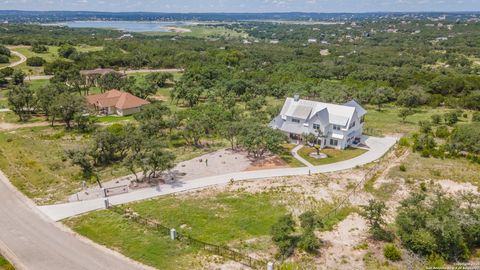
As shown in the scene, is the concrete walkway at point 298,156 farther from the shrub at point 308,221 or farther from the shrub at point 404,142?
the shrub at point 308,221

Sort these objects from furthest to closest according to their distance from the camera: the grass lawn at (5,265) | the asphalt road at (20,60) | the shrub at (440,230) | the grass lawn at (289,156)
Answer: the asphalt road at (20,60)
the grass lawn at (289,156)
the shrub at (440,230)
the grass lawn at (5,265)

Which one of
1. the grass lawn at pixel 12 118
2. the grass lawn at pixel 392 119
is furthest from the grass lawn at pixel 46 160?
the grass lawn at pixel 392 119

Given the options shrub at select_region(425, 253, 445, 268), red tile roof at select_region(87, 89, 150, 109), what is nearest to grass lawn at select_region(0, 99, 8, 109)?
red tile roof at select_region(87, 89, 150, 109)

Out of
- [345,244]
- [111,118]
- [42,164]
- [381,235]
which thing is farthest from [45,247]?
[111,118]

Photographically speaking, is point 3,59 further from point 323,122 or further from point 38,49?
point 323,122

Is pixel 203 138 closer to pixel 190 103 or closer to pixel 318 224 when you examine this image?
pixel 190 103

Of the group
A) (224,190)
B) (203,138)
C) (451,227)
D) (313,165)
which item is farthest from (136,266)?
(203,138)
